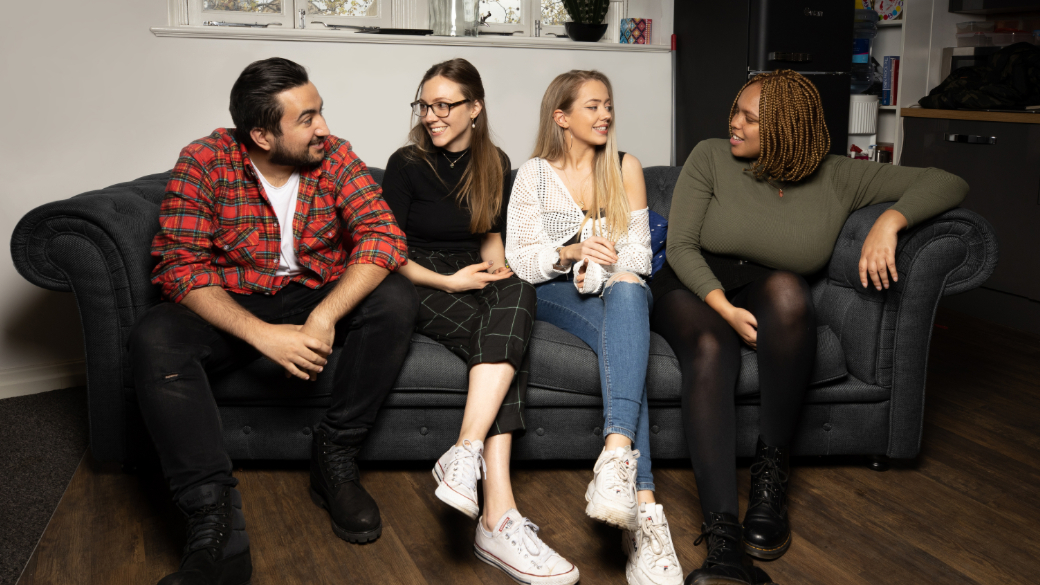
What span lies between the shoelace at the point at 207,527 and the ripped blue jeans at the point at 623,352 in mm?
754

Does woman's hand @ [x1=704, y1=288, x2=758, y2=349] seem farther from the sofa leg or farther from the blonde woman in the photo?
the sofa leg

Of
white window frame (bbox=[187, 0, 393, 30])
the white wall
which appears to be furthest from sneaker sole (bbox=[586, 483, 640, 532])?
white window frame (bbox=[187, 0, 393, 30])

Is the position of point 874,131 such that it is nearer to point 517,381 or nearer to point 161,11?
point 517,381

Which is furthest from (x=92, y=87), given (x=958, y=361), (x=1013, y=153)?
(x=1013, y=153)

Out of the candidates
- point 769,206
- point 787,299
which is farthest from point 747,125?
point 787,299

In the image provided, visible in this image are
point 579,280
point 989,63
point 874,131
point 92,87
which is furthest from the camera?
point 874,131

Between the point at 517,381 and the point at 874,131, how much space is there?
2.92 metres

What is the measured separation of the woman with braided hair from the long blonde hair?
14cm

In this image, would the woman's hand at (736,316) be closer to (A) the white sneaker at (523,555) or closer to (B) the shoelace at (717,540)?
(B) the shoelace at (717,540)

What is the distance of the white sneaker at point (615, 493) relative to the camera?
4.68 feet

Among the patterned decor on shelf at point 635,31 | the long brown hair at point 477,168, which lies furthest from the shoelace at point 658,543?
the patterned decor on shelf at point 635,31

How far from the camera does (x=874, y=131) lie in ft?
12.6

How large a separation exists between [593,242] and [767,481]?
643 mm

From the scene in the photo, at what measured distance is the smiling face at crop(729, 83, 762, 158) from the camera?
193 centimetres
